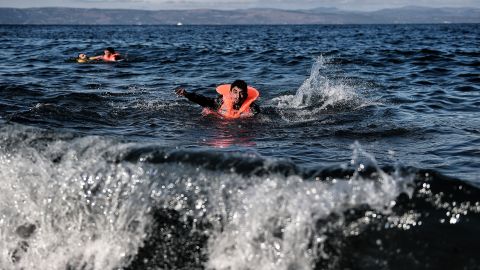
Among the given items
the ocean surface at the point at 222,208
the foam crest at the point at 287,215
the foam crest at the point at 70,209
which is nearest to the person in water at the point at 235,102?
the ocean surface at the point at 222,208

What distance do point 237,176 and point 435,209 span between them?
1.31m

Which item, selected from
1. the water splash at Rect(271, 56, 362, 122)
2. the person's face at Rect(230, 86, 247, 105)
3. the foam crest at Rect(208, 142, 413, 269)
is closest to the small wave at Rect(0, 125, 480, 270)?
the foam crest at Rect(208, 142, 413, 269)

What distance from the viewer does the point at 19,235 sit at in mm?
4027

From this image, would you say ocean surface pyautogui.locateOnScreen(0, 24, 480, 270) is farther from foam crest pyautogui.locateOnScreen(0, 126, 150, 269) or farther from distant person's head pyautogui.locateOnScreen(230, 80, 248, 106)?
distant person's head pyautogui.locateOnScreen(230, 80, 248, 106)

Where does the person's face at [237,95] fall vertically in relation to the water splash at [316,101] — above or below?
above

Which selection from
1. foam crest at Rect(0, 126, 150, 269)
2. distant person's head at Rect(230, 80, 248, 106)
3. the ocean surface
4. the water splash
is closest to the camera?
the ocean surface

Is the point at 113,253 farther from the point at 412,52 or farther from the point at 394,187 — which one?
the point at 412,52

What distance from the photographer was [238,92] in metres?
8.33

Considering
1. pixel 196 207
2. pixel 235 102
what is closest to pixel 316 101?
pixel 235 102

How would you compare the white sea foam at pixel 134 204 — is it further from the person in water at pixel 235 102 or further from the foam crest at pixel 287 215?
the person in water at pixel 235 102

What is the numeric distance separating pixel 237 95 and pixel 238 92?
0.20 feet

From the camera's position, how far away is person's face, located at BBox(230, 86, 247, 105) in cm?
831

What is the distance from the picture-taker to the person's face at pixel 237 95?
8312 mm

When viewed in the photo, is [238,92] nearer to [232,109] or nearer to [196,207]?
[232,109]
